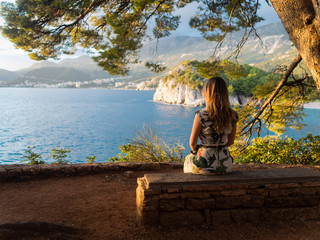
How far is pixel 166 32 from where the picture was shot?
255 inches

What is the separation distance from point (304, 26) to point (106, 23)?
4.74 meters

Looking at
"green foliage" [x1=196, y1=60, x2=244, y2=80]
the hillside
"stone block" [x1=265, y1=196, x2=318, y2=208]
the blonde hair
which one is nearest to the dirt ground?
"stone block" [x1=265, y1=196, x2=318, y2=208]

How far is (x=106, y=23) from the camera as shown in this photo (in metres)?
6.18

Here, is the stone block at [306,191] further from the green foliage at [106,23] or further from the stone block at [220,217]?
the green foliage at [106,23]

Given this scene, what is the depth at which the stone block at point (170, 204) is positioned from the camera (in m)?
2.20

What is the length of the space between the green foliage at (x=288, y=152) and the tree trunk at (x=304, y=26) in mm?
2607

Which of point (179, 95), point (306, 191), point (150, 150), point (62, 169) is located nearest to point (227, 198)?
point (306, 191)

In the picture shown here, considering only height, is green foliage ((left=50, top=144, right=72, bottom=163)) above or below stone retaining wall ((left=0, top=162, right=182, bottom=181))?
below

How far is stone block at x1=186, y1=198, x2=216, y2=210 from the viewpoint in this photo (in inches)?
87.9

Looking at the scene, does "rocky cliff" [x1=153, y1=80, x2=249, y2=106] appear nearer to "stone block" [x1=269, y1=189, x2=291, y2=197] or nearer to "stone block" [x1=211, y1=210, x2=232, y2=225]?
"stone block" [x1=269, y1=189, x2=291, y2=197]

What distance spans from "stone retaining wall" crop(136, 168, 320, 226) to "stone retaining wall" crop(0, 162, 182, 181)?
1969 millimetres

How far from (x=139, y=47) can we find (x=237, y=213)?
4.93 meters

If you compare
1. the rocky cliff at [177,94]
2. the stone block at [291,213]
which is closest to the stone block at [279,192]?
the stone block at [291,213]

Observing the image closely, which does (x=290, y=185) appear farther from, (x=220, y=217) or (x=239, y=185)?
(x=220, y=217)
